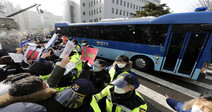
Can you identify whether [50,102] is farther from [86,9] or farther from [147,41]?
[86,9]

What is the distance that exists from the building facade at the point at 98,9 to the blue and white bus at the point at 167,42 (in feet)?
100

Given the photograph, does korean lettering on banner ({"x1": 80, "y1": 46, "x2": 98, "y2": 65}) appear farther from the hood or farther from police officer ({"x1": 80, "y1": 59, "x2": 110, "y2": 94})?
the hood

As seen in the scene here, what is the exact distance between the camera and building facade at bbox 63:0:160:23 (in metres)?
33.5

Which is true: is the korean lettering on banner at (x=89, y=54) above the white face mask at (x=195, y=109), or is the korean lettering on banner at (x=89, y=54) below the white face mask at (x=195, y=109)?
above

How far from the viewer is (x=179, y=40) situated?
13.9ft

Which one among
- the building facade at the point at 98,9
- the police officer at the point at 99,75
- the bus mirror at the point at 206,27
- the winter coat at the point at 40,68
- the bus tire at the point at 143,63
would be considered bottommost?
the bus tire at the point at 143,63

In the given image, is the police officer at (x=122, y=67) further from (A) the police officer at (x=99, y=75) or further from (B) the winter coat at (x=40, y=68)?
(B) the winter coat at (x=40, y=68)

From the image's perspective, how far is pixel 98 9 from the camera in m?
35.5

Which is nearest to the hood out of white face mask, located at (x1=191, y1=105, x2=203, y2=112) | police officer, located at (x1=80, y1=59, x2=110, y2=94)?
police officer, located at (x1=80, y1=59, x2=110, y2=94)

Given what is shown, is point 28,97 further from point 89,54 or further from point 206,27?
point 206,27

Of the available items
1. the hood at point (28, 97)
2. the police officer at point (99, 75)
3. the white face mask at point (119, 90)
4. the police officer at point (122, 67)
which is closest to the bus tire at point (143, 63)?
the police officer at point (122, 67)

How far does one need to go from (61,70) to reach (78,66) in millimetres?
1612

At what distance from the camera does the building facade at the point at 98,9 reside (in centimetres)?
3347

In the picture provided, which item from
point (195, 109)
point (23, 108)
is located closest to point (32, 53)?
point (23, 108)
